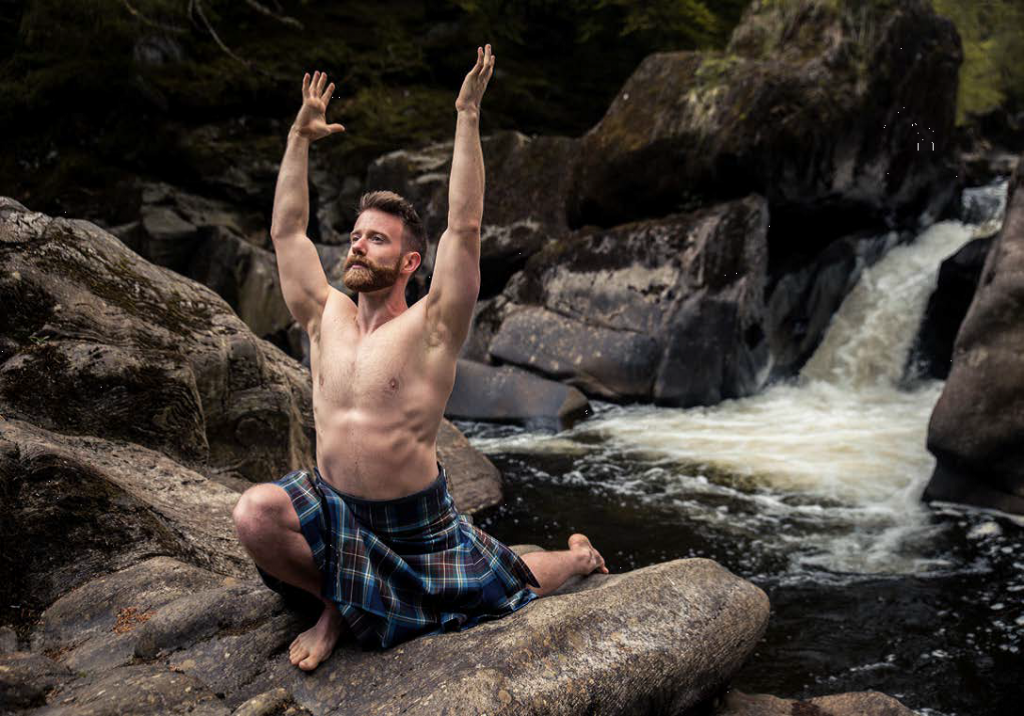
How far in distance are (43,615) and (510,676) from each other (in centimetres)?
187

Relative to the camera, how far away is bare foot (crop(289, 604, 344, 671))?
279 cm

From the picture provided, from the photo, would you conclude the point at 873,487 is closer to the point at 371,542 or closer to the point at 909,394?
the point at 909,394

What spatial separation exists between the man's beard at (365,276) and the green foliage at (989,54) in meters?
15.6

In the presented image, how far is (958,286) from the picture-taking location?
35.7ft

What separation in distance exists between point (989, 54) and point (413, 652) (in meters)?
23.4

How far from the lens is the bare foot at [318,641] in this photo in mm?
2793

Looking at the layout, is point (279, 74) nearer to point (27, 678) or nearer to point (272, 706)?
point (27, 678)

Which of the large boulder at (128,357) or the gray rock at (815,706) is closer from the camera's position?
the gray rock at (815,706)

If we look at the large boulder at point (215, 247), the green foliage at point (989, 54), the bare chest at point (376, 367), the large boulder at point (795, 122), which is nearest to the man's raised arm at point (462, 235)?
the bare chest at point (376, 367)

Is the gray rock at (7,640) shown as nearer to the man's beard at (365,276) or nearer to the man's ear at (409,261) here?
the man's beard at (365,276)

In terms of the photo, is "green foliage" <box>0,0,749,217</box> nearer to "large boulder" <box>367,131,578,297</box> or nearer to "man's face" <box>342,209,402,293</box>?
"large boulder" <box>367,131,578,297</box>

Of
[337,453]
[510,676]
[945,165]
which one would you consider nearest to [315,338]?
[337,453]

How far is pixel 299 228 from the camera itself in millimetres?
3393

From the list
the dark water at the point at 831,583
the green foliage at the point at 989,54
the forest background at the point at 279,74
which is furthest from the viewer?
the green foliage at the point at 989,54
